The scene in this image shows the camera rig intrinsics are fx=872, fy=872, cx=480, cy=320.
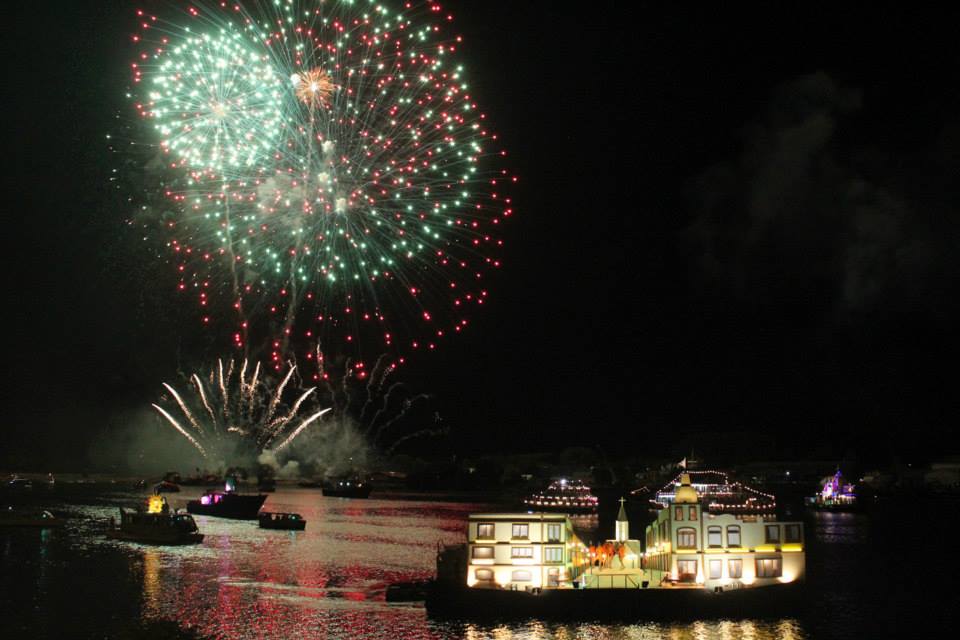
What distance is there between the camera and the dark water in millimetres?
38094

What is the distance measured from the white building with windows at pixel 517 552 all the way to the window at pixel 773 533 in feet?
32.4

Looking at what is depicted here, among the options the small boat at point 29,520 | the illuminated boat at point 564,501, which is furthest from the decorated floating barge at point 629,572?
the illuminated boat at point 564,501

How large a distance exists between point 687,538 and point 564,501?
4269 inches

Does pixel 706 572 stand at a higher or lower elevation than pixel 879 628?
higher

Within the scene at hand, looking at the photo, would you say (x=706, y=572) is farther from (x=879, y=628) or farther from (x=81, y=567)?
(x=81, y=567)

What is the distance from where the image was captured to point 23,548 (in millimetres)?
65688

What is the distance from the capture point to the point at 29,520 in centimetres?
8244

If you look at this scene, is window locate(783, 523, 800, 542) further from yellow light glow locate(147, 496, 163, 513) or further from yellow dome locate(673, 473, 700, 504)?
yellow light glow locate(147, 496, 163, 513)

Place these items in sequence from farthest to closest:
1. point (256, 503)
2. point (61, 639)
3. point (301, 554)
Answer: point (256, 503)
point (301, 554)
point (61, 639)

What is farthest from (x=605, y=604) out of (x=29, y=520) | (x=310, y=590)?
(x=29, y=520)

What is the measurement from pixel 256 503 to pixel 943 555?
6992cm

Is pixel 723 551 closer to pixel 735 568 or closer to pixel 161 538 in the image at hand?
pixel 735 568

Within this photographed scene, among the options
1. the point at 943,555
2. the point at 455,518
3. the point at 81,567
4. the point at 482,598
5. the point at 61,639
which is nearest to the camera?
the point at 61,639

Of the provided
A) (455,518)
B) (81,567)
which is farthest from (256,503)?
(81,567)
